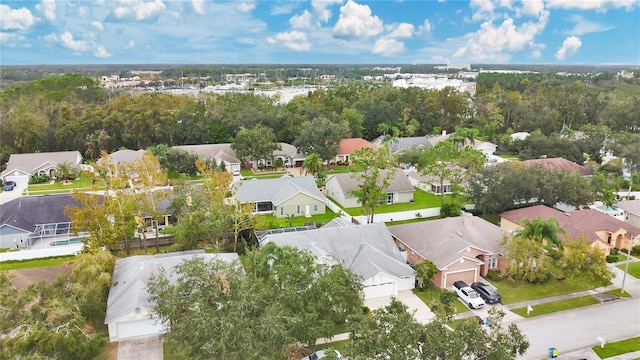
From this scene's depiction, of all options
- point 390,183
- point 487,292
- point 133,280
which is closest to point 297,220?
point 390,183

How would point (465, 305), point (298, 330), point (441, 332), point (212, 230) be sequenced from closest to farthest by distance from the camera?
point (441, 332), point (298, 330), point (465, 305), point (212, 230)

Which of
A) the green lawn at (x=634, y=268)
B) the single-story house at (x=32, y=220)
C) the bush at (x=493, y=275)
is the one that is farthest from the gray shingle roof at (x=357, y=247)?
the single-story house at (x=32, y=220)

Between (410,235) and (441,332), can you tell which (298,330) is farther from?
(410,235)

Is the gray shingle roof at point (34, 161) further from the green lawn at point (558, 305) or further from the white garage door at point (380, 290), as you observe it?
the green lawn at point (558, 305)

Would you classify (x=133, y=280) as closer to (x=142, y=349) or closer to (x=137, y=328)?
→ (x=137, y=328)

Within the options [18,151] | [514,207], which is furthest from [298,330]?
[18,151]

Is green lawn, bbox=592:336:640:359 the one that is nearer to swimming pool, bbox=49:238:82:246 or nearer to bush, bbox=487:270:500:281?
bush, bbox=487:270:500:281

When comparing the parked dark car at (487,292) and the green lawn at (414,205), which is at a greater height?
the parked dark car at (487,292)
